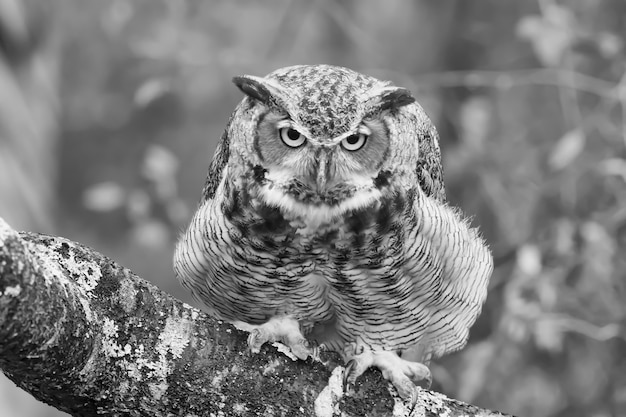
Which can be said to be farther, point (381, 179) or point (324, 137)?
point (381, 179)

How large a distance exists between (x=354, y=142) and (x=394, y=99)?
120 millimetres

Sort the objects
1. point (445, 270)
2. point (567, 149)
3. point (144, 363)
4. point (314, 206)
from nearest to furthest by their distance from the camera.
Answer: point (144, 363), point (314, 206), point (445, 270), point (567, 149)

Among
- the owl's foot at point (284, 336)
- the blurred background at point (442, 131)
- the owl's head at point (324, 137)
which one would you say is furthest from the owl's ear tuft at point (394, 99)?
the blurred background at point (442, 131)

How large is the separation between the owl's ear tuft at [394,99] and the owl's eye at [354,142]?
7cm

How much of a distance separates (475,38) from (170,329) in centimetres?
250

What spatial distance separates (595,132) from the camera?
10.4 feet

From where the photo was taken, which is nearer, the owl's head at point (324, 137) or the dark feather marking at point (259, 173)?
the owl's head at point (324, 137)

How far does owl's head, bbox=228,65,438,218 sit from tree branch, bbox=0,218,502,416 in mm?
304

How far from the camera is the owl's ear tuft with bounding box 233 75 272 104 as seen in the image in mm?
1540

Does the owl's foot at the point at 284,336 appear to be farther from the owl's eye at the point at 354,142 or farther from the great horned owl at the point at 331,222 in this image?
the owl's eye at the point at 354,142

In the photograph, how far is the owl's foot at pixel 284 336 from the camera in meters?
1.49

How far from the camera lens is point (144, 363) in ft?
4.52

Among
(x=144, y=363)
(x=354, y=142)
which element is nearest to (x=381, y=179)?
(x=354, y=142)

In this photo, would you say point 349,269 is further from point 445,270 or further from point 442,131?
point 442,131
